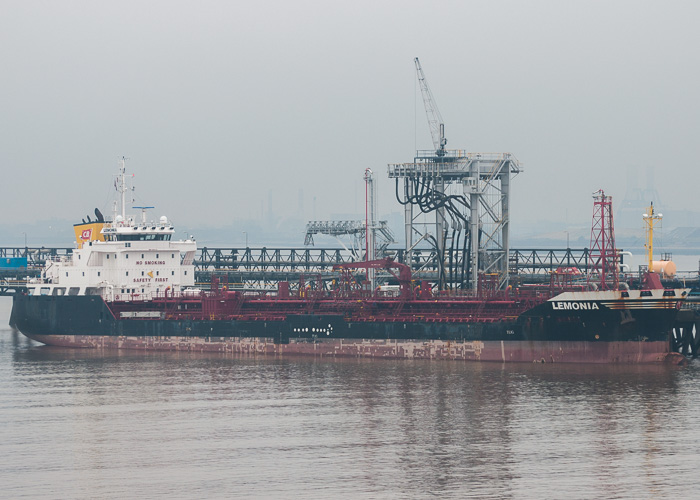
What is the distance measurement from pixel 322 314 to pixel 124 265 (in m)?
15.7

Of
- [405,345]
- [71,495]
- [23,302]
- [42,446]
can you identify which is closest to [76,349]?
[23,302]

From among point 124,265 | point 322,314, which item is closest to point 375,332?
point 322,314

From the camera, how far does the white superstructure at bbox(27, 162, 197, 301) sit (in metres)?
69.7

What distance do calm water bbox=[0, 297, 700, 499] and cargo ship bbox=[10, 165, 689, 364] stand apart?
1.97m

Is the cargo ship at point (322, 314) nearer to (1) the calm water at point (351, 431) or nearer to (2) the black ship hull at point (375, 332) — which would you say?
(2) the black ship hull at point (375, 332)

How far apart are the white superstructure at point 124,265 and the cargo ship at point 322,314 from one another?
0.22 ft

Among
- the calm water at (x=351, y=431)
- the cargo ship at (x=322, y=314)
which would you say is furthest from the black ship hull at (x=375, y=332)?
the calm water at (x=351, y=431)

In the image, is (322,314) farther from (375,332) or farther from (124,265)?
(124,265)

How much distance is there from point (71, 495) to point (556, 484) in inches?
586

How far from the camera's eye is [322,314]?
204 ft

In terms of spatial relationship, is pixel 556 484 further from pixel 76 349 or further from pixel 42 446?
pixel 76 349

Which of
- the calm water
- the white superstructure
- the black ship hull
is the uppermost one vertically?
the white superstructure

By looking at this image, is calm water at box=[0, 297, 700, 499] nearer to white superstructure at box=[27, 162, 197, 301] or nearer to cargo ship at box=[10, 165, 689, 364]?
cargo ship at box=[10, 165, 689, 364]

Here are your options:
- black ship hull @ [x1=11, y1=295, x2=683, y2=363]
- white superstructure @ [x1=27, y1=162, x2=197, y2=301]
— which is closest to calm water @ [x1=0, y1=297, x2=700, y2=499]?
black ship hull @ [x1=11, y1=295, x2=683, y2=363]
